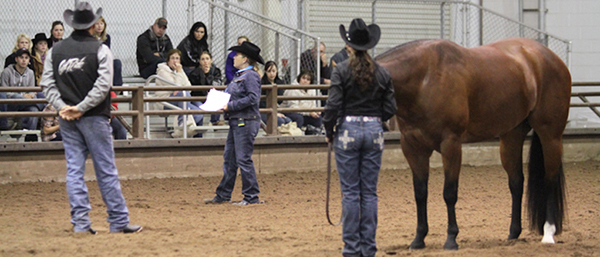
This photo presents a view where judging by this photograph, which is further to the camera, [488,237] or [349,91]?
[488,237]

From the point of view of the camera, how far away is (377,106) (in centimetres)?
526

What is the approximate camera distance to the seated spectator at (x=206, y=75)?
1155 centimetres

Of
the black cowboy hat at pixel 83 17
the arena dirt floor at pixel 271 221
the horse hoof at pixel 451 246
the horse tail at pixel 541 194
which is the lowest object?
the arena dirt floor at pixel 271 221

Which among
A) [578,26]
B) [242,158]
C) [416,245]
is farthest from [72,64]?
[578,26]

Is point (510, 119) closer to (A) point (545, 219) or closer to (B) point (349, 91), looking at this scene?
(A) point (545, 219)

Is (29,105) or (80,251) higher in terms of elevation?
(29,105)

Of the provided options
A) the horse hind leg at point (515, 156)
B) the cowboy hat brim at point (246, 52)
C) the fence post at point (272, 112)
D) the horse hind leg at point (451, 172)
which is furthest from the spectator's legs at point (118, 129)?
the horse hind leg at point (451, 172)

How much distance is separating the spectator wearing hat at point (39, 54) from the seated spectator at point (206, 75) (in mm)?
2258

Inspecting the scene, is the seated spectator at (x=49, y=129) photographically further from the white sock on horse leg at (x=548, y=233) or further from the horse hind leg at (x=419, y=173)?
the white sock on horse leg at (x=548, y=233)

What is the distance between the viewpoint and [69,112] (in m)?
5.93

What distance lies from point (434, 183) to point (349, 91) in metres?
5.33

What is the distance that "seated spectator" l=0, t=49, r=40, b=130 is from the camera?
10.3m

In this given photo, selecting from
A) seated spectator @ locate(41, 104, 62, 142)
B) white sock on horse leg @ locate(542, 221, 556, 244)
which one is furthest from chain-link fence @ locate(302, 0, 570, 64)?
white sock on horse leg @ locate(542, 221, 556, 244)

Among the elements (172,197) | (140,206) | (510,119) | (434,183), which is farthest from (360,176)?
(434,183)
